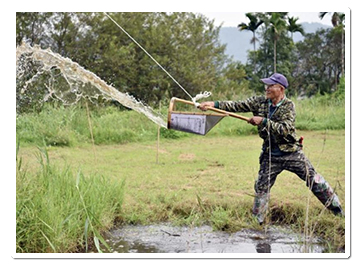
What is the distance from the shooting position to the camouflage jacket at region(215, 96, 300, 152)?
4.49 m

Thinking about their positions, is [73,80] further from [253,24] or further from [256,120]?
[253,24]

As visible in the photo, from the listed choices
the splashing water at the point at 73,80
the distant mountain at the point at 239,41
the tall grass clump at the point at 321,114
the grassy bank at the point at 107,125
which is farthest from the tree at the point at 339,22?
the splashing water at the point at 73,80

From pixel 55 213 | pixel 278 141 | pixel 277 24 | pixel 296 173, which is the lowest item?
pixel 55 213

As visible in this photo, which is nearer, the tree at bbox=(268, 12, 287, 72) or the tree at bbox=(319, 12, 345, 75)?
the tree at bbox=(319, 12, 345, 75)

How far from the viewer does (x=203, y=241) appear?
15.0ft

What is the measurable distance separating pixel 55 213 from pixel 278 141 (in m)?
1.78

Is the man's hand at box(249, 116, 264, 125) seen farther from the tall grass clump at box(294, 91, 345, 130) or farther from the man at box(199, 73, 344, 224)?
the tall grass clump at box(294, 91, 345, 130)

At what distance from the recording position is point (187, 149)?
8.57 metres

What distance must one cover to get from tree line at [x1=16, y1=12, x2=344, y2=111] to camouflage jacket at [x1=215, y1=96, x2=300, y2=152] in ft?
20.6

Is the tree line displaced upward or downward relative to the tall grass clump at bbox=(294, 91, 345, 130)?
upward

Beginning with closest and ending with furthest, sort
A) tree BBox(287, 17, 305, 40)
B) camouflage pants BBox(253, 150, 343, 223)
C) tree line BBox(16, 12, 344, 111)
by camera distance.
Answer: camouflage pants BBox(253, 150, 343, 223) → tree line BBox(16, 12, 344, 111) → tree BBox(287, 17, 305, 40)

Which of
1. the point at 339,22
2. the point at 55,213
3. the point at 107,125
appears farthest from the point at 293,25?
the point at 55,213

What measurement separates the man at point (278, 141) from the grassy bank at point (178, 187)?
0.83 feet

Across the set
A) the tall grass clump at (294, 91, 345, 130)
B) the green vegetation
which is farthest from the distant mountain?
the green vegetation
